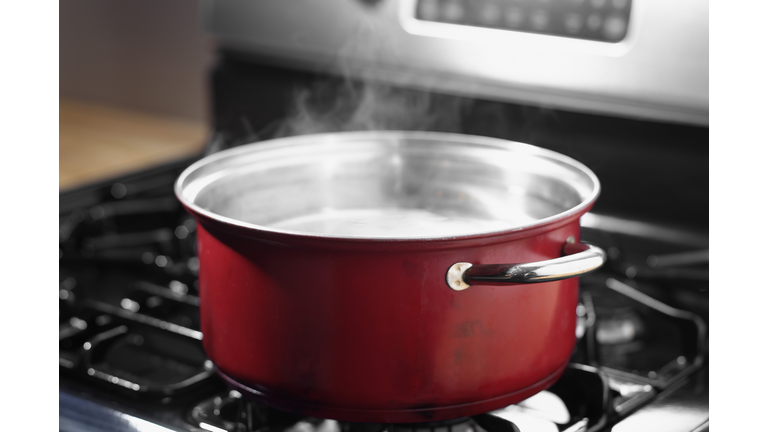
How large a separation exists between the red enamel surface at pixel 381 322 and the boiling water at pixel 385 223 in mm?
159

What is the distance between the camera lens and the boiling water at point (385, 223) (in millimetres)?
593

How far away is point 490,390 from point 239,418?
17 cm

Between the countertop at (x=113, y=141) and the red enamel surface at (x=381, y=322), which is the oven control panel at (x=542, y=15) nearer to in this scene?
the red enamel surface at (x=381, y=322)

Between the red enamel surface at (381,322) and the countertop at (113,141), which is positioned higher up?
the red enamel surface at (381,322)

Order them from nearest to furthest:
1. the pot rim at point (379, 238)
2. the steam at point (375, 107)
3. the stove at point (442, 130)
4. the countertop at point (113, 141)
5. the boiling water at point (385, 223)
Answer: the pot rim at point (379, 238) → the stove at point (442, 130) → the boiling water at point (385, 223) → the steam at point (375, 107) → the countertop at point (113, 141)

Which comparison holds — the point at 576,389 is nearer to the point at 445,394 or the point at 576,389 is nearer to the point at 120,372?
the point at 445,394

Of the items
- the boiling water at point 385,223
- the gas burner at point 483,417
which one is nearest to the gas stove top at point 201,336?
the gas burner at point 483,417

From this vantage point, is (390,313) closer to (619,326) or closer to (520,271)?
(520,271)

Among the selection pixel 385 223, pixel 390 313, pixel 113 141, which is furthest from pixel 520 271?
pixel 113 141

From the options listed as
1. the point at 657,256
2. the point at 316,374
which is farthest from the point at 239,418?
the point at 657,256

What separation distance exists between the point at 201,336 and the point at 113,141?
674 millimetres

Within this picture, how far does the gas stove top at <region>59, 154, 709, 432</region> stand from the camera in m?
0.48

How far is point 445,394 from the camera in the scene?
1.38 ft

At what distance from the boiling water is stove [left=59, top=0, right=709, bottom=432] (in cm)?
11
